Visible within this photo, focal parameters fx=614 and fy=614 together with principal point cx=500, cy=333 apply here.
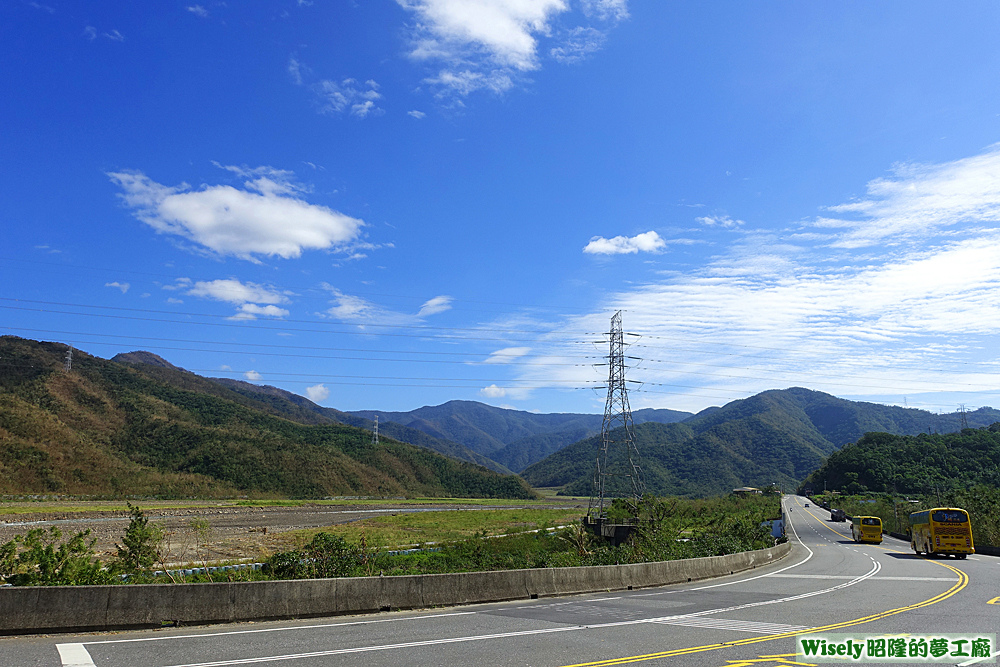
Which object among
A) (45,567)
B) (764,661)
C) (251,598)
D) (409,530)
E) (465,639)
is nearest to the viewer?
(764,661)

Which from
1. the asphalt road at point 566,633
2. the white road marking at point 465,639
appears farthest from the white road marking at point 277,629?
the white road marking at point 465,639

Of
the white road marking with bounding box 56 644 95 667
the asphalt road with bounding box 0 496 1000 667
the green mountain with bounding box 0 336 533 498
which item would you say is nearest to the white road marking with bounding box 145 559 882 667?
the asphalt road with bounding box 0 496 1000 667

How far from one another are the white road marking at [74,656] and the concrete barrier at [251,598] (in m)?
1.16

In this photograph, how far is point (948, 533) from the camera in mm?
36875

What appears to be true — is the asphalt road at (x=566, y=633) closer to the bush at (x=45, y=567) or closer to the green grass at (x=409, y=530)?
the bush at (x=45, y=567)

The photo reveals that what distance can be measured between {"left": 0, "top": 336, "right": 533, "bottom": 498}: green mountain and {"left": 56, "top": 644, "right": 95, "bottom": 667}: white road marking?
99.0 m

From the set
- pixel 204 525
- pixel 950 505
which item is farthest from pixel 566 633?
pixel 950 505

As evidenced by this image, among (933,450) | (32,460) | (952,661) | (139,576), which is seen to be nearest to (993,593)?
(952,661)

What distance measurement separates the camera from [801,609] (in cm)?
1487

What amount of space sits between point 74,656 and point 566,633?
25.4 ft

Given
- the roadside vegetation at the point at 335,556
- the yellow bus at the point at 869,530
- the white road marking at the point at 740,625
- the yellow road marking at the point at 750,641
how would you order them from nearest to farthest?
the yellow road marking at the point at 750,641, the white road marking at the point at 740,625, the roadside vegetation at the point at 335,556, the yellow bus at the point at 869,530

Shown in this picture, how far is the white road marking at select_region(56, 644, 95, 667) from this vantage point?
824 centimetres

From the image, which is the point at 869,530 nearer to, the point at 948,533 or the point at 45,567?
the point at 948,533

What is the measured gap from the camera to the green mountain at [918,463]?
406 ft
